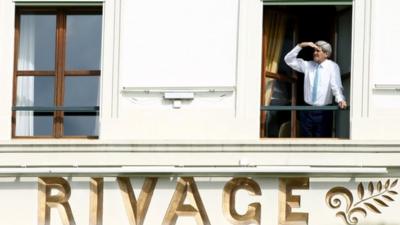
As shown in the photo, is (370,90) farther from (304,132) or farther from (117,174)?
(117,174)

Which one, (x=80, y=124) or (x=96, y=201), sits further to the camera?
(x=80, y=124)

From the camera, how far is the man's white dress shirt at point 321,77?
88.1ft

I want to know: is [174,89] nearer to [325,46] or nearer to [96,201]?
[96,201]

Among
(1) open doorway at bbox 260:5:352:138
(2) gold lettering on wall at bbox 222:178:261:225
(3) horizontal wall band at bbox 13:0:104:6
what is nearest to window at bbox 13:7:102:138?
(3) horizontal wall band at bbox 13:0:104:6

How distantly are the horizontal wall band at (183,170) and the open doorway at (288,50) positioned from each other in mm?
1011

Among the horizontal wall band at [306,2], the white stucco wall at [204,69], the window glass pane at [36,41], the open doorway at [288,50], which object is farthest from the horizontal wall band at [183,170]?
the horizontal wall band at [306,2]

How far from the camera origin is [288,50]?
89.8 feet

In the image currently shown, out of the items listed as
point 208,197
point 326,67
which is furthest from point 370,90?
point 208,197

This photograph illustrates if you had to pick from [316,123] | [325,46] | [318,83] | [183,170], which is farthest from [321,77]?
[183,170]

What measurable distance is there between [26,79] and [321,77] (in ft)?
13.4

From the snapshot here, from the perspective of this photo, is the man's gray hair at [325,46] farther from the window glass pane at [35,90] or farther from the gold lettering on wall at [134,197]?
the window glass pane at [35,90]

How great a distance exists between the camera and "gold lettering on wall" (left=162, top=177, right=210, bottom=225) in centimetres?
2627

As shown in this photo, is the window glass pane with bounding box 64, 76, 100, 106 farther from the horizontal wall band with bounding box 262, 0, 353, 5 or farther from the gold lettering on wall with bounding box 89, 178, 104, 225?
the horizontal wall band with bounding box 262, 0, 353, 5

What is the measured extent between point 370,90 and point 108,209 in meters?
3.82
